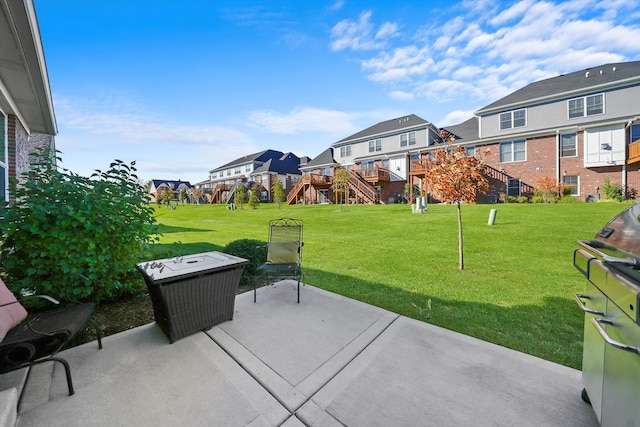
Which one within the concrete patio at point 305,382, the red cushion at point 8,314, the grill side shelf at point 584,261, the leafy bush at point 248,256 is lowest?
the concrete patio at point 305,382

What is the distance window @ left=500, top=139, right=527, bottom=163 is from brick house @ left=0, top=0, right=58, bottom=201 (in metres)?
25.5

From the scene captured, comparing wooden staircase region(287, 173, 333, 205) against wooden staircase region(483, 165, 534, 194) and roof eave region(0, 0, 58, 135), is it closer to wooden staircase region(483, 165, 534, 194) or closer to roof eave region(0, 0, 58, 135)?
wooden staircase region(483, 165, 534, 194)

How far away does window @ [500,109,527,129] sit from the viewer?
65.6 feet

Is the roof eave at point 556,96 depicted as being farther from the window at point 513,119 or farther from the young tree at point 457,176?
the young tree at point 457,176

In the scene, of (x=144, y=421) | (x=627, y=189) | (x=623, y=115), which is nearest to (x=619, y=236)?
(x=144, y=421)

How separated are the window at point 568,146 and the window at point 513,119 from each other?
9.09 feet

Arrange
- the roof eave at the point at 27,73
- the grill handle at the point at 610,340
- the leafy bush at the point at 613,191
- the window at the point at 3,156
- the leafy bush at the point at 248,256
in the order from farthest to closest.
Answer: the leafy bush at the point at 613,191, the leafy bush at the point at 248,256, the window at the point at 3,156, the roof eave at the point at 27,73, the grill handle at the point at 610,340

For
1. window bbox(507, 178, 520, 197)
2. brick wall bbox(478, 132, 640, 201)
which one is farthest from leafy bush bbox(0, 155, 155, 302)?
window bbox(507, 178, 520, 197)

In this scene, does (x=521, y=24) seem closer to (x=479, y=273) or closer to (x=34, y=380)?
(x=479, y=273)

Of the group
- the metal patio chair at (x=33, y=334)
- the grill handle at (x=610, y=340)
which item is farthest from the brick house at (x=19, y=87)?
the grill handle at (x=610, y=340)

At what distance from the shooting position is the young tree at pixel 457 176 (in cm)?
563

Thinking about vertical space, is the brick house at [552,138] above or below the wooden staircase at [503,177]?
above

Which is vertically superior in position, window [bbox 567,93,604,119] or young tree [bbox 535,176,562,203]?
window [bbox 567,93,604,119]

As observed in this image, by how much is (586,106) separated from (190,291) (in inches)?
1043
